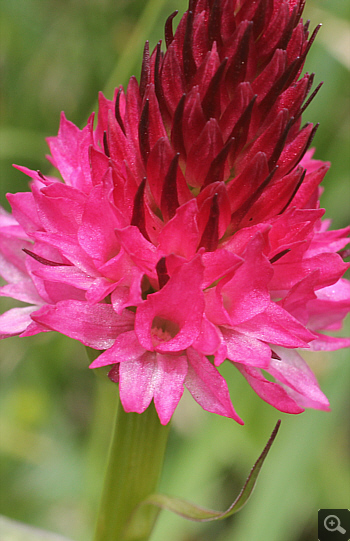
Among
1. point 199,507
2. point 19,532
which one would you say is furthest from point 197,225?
point 19,532

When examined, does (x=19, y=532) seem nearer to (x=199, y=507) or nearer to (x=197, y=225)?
(x=199, y=507)

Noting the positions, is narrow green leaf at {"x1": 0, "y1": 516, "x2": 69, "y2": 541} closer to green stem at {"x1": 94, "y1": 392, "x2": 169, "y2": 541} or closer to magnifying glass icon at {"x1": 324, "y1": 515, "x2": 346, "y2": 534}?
green stem at {"x1": 94, "y1": 392, "x2": 169, "y2": 541}

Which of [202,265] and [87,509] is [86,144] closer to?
[202,265]

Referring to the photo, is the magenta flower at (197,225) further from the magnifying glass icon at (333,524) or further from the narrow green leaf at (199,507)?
the magnifying glass icon at (333,524)

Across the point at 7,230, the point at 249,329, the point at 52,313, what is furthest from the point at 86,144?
the point at 249,329

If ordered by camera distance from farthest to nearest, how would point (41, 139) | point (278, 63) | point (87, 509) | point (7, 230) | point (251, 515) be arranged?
point (41, 139) → point (87, 509) → point (251, 515) → point (7, 230) → point (278, 63)

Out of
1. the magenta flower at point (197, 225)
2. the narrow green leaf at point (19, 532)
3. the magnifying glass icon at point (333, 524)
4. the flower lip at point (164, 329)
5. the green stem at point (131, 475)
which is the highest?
the magenta flower at point (197, 225)

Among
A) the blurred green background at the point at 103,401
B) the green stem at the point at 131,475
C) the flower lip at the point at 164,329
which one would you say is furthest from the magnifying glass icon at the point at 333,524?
the flower lip at the point at 164,329
